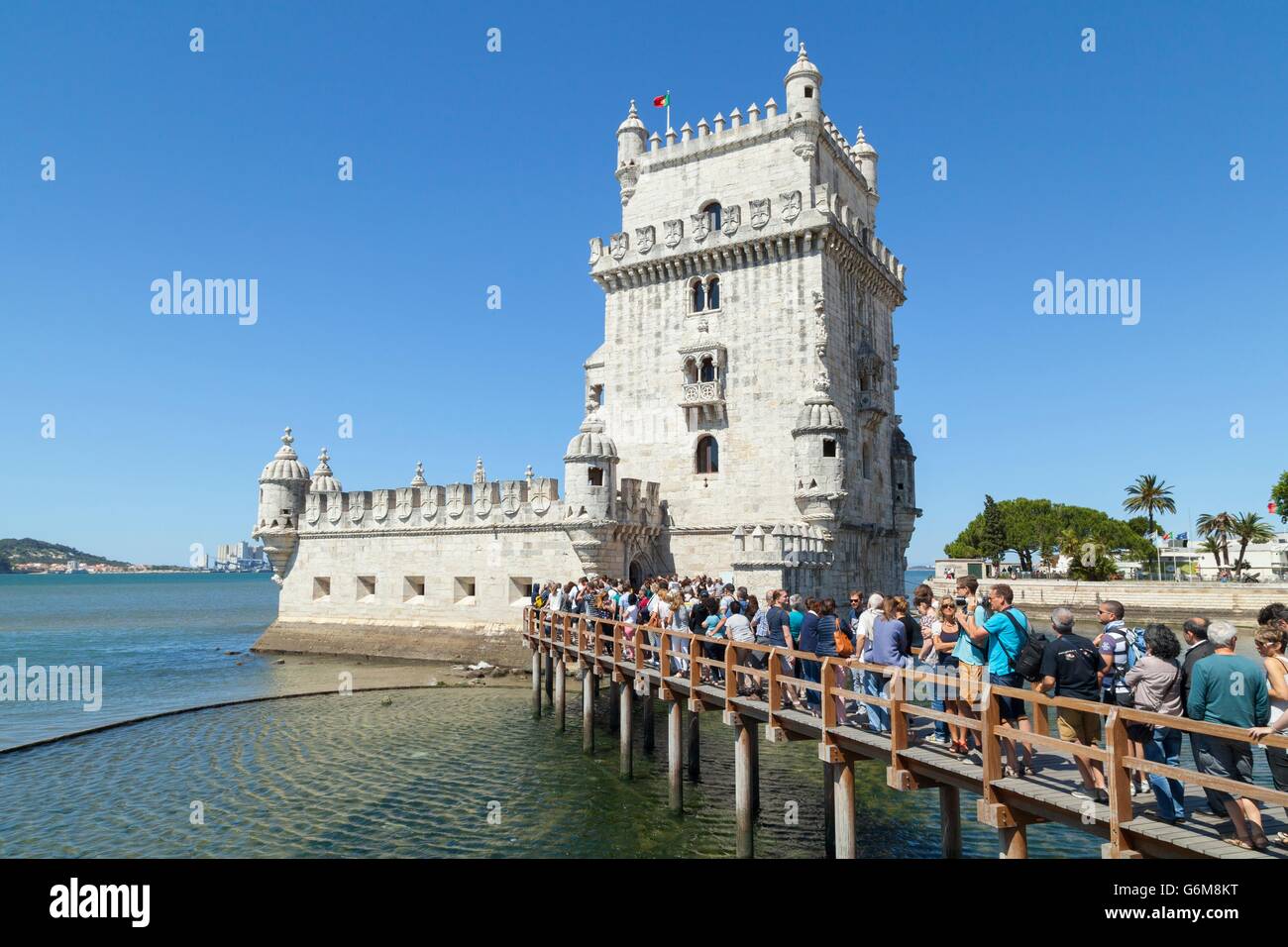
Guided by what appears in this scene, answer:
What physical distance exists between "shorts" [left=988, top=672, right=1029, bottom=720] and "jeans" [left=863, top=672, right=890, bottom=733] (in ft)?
5.93

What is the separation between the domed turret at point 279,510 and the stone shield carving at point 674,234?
68.1ft

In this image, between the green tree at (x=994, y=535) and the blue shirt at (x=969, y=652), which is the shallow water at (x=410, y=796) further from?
the green tree at (x=994, y=535)

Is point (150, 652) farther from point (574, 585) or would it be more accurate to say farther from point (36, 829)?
point (36, 829)

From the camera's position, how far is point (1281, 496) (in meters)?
62.5

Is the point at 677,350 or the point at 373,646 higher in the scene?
the point at 677,350

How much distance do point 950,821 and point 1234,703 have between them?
415 cm

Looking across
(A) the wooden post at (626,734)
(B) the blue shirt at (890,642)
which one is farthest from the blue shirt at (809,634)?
(A) the wooden post at (626,734)

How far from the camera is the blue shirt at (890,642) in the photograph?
1166 cm

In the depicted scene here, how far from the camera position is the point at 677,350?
34.6m

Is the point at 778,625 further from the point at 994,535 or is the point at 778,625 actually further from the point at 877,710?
the point at 994,535

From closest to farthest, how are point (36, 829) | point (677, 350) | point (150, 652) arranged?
1. point (36, 829)
2. point (677, 350)
3. point (150, 652)

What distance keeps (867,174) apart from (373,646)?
30.2 m
